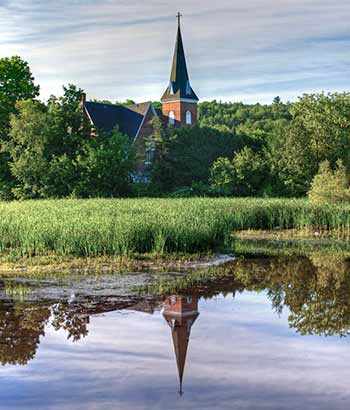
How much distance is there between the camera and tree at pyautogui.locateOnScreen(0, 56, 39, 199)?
3575cm

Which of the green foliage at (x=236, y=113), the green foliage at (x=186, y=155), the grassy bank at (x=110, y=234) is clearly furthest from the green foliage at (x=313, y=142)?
the green foliage at (x=236, y=113)

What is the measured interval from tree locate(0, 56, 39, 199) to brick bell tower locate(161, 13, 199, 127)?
60.2ft

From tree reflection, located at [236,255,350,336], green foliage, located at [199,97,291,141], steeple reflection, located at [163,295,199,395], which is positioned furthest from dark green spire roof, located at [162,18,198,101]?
steeple reflection, located at [163,295,199,395]

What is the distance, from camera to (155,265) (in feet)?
46.5

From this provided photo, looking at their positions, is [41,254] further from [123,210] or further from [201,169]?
[201,169]


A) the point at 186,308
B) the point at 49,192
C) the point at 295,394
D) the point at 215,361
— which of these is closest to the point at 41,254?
the point at 186,308

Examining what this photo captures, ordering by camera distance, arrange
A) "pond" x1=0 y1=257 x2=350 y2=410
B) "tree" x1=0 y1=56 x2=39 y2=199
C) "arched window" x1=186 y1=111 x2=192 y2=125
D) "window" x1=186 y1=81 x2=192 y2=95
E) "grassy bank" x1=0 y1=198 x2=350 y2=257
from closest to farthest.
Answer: "pond" x1=0 y1=257 x2=350 y2=410 < "grassy bank" x1=0 y1=198 x2=350 y2=257 < "tree" x1=0 y1=56 x2=39 y2=199 < "window" x1=186 y1=81 x2=192 y2=95 < "arched window" x1=186 y1=111 x2=192 y2=125

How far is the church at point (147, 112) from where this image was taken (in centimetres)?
4722

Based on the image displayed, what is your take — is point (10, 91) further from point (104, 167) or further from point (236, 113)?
point (236, 113)

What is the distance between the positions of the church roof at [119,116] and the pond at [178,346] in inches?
1403

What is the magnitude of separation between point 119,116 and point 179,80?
8.85m

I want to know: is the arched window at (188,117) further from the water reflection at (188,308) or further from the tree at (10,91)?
the water reflection at (188,308)

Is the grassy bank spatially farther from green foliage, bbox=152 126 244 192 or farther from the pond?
green foliage, bbox=152 126 244 192

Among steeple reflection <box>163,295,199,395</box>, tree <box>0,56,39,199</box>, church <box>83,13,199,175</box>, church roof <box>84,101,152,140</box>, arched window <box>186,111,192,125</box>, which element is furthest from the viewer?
arched window <box>186,111,192,125</box>
